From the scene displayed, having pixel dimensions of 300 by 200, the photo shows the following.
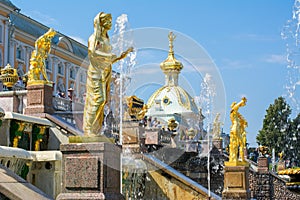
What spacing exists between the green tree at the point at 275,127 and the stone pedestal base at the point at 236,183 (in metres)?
32.1

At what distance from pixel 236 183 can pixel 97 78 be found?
343 inches

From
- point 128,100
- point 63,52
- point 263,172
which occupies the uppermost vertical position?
point 63,52

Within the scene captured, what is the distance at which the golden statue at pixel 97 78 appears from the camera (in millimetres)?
8172

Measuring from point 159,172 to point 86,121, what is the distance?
310 inches

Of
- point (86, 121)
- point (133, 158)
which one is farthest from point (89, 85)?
point (133, 158)

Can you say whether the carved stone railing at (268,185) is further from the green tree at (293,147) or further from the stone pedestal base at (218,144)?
the green tree at (293,147)

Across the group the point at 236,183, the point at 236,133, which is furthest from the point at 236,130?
the point at 236,183

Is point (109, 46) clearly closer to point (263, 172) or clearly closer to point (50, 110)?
point (50, 110)

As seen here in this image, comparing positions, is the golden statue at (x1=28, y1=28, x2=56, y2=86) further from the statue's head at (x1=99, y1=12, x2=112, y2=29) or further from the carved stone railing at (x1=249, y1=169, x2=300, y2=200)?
the carved stone railing at (x1=249, y1=169, x2=300, y2=200)

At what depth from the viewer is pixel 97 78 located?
8.27 meters

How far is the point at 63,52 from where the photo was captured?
49906 millimetres

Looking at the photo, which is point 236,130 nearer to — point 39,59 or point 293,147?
point 39,59

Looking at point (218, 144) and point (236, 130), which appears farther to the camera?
point (218, 144)

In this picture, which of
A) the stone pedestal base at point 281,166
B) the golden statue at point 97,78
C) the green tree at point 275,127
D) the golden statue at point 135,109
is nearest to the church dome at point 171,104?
the stone pedestal base at point 281,166
